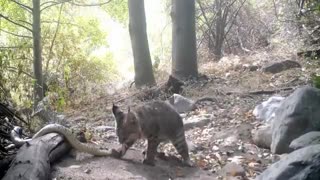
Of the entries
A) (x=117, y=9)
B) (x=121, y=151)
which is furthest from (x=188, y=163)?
(x=117, y=9)

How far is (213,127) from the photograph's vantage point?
887 cm

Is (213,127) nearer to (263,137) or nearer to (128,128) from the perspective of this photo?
(263,137)

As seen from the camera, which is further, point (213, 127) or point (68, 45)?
point (68, 45)

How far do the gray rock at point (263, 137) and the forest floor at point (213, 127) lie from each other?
0.11 meters

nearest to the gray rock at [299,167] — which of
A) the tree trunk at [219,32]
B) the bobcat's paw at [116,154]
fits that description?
the bobcat's paw at [116,154]

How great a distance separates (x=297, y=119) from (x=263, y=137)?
0.91 meters

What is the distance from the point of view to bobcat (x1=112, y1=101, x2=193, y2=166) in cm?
656

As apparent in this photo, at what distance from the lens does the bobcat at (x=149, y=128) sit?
6562 millimetres

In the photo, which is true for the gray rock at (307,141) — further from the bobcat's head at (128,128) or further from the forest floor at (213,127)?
the bobcat's head at (128,128)

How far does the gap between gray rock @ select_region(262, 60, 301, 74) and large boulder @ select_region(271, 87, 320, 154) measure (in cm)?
574

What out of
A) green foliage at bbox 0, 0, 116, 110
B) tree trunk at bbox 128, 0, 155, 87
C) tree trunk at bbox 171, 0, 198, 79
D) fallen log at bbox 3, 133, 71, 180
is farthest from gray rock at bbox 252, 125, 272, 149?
tree trunk at bbox 128, 0, 155, 87

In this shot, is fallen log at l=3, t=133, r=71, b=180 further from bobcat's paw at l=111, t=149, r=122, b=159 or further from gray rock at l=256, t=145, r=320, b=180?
gray rock at l=256, t=145, r=320, b=180

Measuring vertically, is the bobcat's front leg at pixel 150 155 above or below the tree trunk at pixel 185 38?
below

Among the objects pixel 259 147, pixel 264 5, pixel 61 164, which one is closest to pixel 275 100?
pixel 259 147
